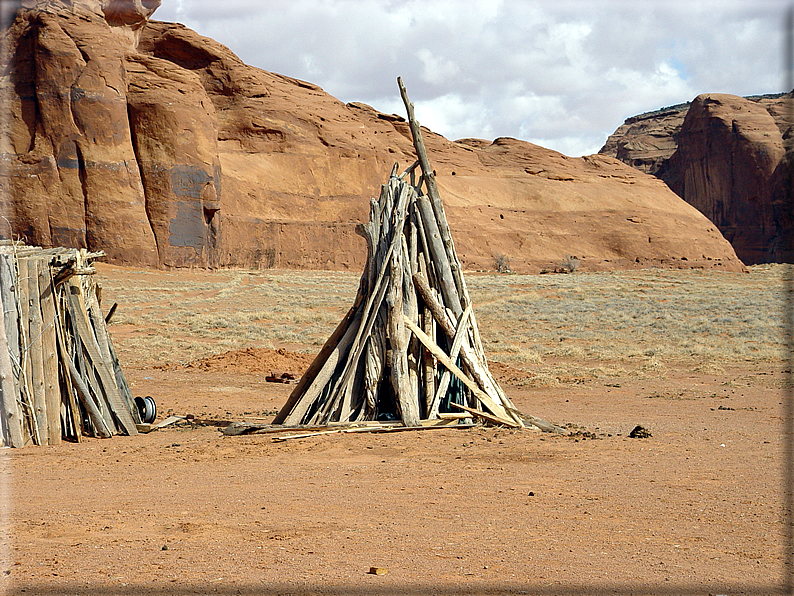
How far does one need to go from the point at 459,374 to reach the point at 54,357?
4.17 metres

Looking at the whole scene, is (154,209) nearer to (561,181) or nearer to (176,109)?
(176,109)

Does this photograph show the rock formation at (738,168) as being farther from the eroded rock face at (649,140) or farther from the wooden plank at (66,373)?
the wooden plank at (66,373)

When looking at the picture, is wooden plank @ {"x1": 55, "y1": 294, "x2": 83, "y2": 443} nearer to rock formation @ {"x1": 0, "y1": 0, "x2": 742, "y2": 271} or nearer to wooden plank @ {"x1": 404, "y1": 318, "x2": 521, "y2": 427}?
wooden plank @ {"x1": 404, "y1": 318, "x2": 521, "y2": 427}

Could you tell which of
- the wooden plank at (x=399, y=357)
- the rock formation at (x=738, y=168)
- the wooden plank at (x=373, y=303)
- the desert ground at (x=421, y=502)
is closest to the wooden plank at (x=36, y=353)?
the desert ground at (x=421, y=502)

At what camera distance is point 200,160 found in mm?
41656

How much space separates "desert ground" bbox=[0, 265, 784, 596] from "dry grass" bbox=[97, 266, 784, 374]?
3183 mm

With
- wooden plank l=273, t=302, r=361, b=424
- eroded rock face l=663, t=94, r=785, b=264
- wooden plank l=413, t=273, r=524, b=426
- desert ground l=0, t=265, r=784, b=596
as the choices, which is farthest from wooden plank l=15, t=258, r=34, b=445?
eroded rock face l=663, t=94, r=785, b=264

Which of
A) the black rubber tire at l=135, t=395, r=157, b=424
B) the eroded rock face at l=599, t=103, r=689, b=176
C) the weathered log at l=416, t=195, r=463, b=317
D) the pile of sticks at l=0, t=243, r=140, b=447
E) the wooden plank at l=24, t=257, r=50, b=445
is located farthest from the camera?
the eroded rock face at l=599, t=103, r=689, b=176

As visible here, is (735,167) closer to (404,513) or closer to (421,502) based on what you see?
(421,502)

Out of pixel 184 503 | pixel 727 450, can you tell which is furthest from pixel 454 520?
pixel 727 450

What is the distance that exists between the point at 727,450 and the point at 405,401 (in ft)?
10.4

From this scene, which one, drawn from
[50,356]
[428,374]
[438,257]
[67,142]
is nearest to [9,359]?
[50,356]

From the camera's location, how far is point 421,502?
5.55 metres

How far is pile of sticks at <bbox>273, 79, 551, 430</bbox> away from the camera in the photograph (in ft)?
27.5
